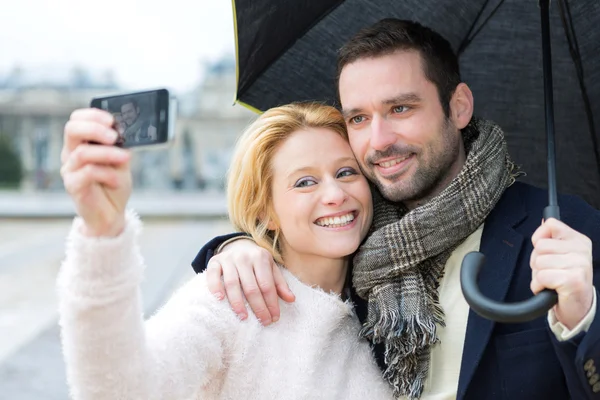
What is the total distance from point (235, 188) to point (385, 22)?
80cm

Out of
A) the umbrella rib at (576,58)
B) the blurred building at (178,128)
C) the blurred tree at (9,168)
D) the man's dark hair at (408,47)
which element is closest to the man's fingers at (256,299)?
the man's dark hair at (408,47)

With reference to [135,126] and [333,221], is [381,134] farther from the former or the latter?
[135,126]

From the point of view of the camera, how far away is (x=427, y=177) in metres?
2.68

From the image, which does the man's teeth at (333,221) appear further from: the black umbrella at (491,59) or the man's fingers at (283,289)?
the black umbrella at (491,59)

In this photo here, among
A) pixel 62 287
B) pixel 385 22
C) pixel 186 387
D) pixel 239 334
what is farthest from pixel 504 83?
pixel 62 287

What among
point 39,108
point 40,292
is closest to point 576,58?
point 40,292

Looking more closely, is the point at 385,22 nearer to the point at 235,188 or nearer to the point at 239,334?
the point at 235,188

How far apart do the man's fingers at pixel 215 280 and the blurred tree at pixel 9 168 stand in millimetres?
38772

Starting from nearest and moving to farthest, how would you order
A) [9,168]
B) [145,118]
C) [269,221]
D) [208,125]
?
[145,118] → [269,221] → [9,168] → [208,125]

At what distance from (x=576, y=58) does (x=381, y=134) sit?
857 millimetres

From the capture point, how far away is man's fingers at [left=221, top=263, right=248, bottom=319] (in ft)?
7.22

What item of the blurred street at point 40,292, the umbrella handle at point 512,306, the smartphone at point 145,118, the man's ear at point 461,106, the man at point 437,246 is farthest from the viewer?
the blurred street at point 40,292

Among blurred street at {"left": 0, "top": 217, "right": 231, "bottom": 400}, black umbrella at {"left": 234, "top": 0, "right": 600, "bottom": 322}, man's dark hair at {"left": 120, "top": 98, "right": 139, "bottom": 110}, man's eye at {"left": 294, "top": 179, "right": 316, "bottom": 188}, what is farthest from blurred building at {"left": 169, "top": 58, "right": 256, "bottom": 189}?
man's dark hair at {"left": 120, "top": 98, "right": 139, "bottom": 110}

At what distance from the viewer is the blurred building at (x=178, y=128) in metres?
43.8
